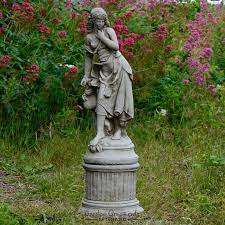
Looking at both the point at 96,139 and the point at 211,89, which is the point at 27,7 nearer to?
the point at 211,89

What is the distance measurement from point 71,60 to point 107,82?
3.21 m

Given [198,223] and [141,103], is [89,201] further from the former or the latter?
[141,103]

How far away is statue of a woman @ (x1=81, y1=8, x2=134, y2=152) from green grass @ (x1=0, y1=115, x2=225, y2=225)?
0.91m

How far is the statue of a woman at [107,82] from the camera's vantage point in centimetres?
796

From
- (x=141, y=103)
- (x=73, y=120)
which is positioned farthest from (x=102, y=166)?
(x=141, y=103)

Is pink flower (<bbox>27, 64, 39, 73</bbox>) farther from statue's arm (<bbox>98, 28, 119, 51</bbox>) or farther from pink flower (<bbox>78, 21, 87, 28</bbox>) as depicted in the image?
statue's arm (<bbox>98, 28, 119, 51</bbox>)

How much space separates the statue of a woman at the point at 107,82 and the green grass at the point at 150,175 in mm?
914

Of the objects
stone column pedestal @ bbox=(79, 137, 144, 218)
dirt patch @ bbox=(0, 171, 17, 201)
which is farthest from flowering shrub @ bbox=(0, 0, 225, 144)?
stone column pedestal @ bbox=(79, 137, 144, 218)

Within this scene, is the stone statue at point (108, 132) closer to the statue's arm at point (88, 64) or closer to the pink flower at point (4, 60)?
the statue's arm at point (88, 64)

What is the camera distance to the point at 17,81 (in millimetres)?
10641

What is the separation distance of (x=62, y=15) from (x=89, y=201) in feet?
14.4

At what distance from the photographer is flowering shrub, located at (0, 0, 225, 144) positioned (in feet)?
35.2

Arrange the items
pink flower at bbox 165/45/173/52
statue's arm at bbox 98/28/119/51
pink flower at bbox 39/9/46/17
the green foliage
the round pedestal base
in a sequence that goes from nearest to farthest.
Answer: the green foliage, the round pedestal base, statue's arm at bbox 98/28/119/51, pink flower at bbox 165/45/173/52, pink flower at bbox 39/9/46/17

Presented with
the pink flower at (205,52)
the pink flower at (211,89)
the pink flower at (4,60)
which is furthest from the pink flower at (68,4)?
the pink flower at (211,89)
